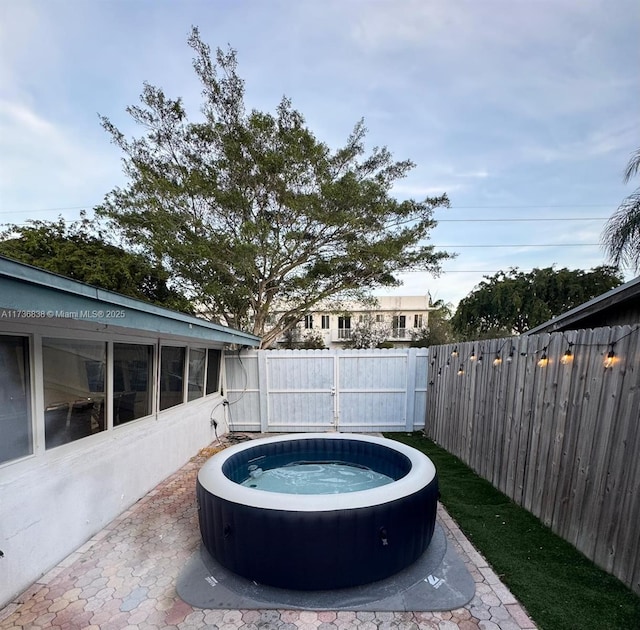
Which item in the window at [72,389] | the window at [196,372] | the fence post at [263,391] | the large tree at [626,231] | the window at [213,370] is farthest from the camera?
the fence post at [263,391]

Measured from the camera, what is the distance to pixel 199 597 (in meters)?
2.56

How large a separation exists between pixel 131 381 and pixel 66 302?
2.55m

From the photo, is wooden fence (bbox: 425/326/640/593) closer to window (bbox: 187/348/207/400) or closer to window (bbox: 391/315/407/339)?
window (bbox: 187/348/207/400)

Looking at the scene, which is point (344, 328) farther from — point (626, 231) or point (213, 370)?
point (626, 231)

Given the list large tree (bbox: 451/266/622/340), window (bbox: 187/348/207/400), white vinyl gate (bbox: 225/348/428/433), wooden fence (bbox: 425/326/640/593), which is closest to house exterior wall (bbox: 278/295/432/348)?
large tree (bbox: 451/266/622/340)

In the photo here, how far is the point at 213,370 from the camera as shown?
7.44m

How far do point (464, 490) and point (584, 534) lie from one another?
5.39 ft

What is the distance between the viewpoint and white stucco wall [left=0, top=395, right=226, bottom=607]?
8.59ft

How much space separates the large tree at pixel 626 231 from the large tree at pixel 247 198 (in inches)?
194

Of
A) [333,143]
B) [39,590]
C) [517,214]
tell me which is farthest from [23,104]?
[517,214]

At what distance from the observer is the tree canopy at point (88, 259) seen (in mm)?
10680

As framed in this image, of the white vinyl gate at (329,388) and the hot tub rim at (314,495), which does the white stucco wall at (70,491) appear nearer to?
the hot tub rim at (314,495)

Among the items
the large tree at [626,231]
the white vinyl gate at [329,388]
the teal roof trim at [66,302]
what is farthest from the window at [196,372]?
the large tree at [626,231]

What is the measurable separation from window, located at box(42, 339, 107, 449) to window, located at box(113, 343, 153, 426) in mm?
245
